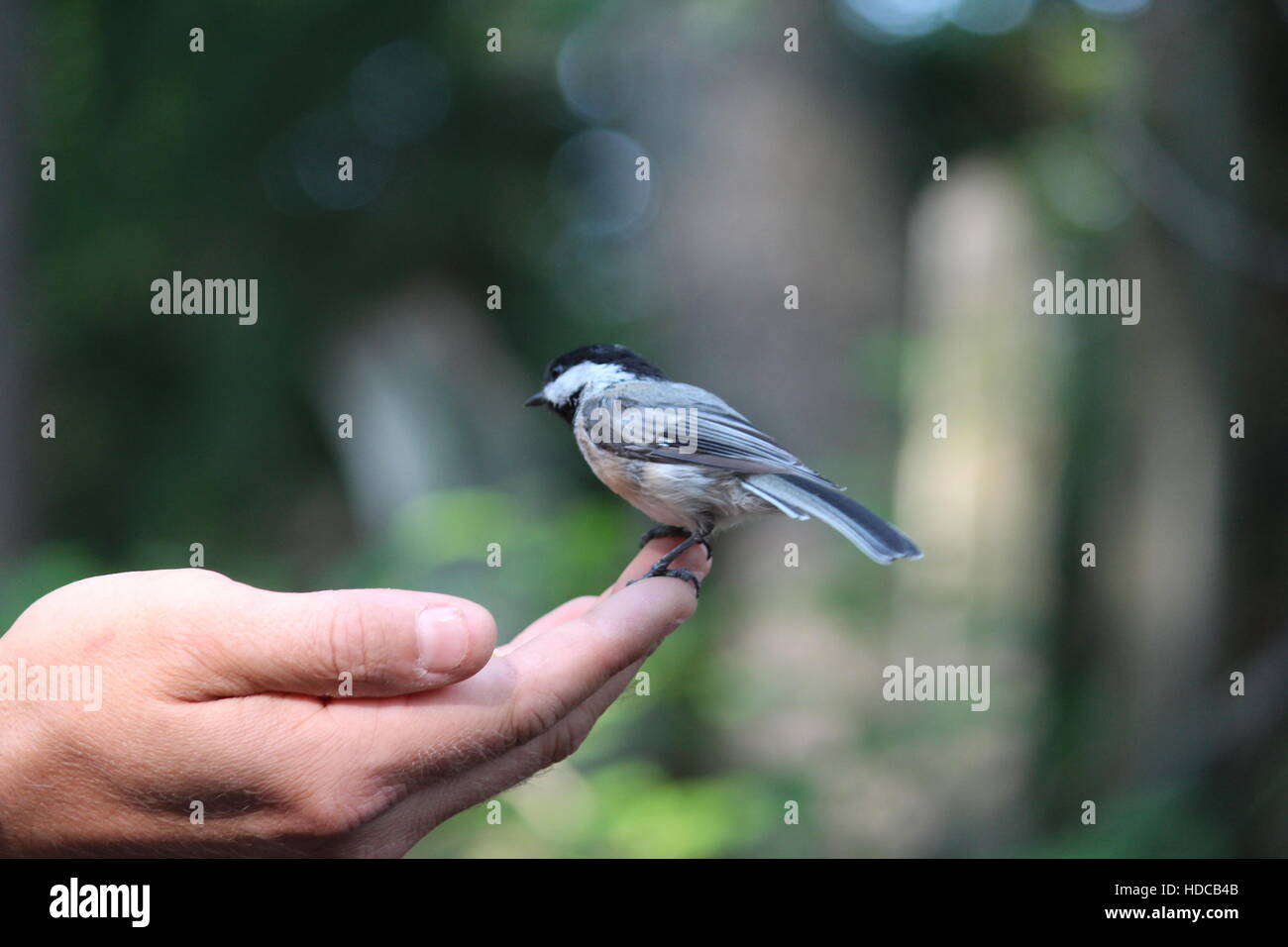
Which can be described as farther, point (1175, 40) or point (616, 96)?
point (616, 96)

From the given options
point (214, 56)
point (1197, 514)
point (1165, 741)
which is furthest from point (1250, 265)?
point (214, 56)

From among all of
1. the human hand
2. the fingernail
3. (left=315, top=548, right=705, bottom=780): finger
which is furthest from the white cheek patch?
the fingernail

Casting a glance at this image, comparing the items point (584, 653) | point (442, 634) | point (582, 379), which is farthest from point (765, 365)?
point (442, 634)

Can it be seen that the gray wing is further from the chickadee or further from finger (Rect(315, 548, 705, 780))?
finger (Rect(315, 548, 705, 780))

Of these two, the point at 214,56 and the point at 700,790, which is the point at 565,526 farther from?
the point at 214,56

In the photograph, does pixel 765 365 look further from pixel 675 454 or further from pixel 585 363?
pixel 675 454

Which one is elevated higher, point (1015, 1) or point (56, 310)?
point (1015, 1)

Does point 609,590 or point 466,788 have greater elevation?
point 609,590

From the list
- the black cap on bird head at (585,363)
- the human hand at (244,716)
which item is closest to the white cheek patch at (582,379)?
the black cap on bird head at (585,363)
